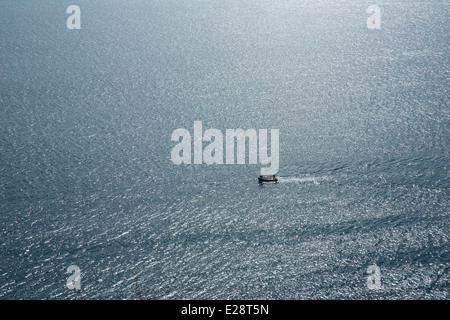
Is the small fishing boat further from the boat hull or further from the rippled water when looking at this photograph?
the rippled water

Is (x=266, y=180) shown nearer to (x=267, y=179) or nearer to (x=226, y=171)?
(x=267, y=179)

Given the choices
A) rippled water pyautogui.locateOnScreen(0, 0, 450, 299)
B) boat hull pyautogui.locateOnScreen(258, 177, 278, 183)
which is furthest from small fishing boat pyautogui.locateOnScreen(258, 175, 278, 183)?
rippled water pyautogui.locateOnScreen(0, 0, 450, 299)

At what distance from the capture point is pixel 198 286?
76438mm

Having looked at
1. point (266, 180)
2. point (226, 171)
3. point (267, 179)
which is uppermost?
point (226, 171)

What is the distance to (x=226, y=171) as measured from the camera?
105 m

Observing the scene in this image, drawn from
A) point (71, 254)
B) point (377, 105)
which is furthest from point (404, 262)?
point (377, 105)

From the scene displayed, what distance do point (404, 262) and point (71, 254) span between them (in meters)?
50.9

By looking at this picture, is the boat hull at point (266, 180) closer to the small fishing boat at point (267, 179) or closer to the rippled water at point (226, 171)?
the small fishing boat at point (267, 179)

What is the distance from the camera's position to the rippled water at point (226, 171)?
78.5m

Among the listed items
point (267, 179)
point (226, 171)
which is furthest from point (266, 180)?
point (226, 171)

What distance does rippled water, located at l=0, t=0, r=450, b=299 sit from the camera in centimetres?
7850

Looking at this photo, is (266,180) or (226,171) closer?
(266,180)

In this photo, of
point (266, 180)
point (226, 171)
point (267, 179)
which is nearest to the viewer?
point (267, 179)

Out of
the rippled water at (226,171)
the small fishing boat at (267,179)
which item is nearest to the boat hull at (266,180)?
the small fishing boat at (267,179)
